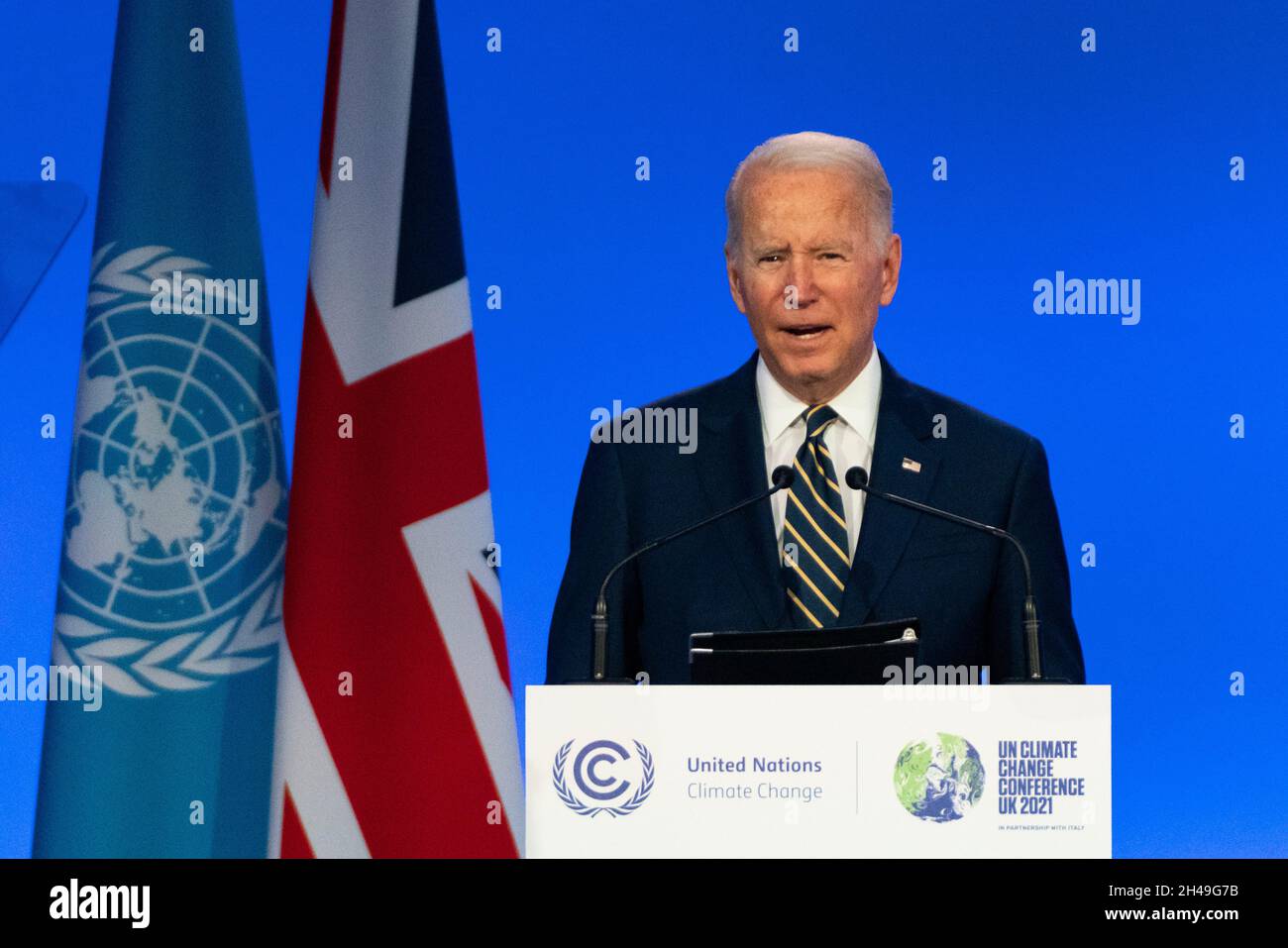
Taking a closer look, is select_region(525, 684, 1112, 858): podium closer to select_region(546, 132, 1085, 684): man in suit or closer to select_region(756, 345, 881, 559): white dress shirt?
select_region(546, 132, 1085, 684): man in suit

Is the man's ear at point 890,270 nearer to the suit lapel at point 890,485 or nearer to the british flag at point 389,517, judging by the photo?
the suit lapel at point 890,485

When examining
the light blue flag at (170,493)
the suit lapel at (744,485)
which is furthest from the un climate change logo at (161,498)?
the suit lapel at (744,485)

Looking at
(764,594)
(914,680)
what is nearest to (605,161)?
(764,594)

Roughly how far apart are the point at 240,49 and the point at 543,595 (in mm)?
2012

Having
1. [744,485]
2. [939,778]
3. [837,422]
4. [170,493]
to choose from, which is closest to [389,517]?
[170,493]

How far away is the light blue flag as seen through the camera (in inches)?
172

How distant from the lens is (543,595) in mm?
4941

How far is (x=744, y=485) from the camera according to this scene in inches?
147

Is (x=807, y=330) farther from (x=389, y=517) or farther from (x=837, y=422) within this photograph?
(x=389, y=517)

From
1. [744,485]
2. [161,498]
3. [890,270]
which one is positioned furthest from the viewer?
[161,498]

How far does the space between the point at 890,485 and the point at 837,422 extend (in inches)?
10.9

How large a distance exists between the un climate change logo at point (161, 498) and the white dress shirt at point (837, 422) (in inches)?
61.2

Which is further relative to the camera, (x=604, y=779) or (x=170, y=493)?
(x=170, y=493)
